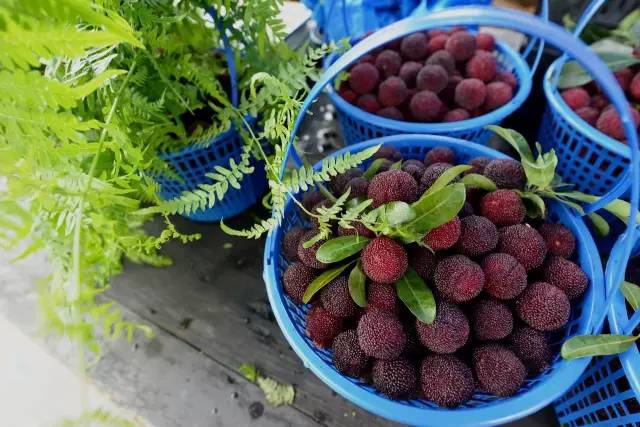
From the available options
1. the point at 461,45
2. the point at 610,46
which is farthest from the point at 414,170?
the point at 610,46

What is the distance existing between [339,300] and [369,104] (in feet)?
1.52

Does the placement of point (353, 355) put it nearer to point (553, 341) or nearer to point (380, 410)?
point (380, 410)

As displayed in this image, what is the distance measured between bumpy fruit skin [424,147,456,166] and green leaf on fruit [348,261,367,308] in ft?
0.80

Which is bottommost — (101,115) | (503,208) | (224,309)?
(224,309)

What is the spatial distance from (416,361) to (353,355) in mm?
86

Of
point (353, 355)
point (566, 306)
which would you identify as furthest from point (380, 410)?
point (566, 306)

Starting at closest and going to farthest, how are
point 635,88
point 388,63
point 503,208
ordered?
1. point 503,208
2. point 635,88
3. point 388,63

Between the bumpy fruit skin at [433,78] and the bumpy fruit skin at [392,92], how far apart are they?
0.04m

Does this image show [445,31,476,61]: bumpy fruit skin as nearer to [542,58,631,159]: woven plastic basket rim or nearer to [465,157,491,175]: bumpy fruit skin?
[542,58,631,159]: woven plastic basket rim

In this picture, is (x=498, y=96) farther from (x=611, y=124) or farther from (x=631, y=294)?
(x=631, y=294)

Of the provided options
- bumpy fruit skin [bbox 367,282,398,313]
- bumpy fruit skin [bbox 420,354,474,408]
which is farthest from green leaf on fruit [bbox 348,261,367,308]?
bumpy fruit skin [bbox 420,354,474,408]

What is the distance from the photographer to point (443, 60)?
896 millimetres

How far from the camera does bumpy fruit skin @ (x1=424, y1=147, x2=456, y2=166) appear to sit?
68 cm

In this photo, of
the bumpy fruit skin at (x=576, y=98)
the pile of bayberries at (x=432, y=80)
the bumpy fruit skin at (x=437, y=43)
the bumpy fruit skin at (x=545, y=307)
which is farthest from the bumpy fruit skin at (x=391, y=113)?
the bumpy fruit skin at (x=545, y=307)
